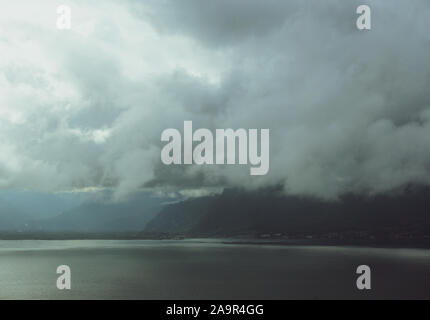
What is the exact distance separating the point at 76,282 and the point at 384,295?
264 feet

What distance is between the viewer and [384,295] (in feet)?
305

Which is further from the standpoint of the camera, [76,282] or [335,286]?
[76,282]

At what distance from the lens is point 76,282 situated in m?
124

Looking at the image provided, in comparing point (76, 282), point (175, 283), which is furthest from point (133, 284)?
point (76, 282)

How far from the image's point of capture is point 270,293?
9731 cm
